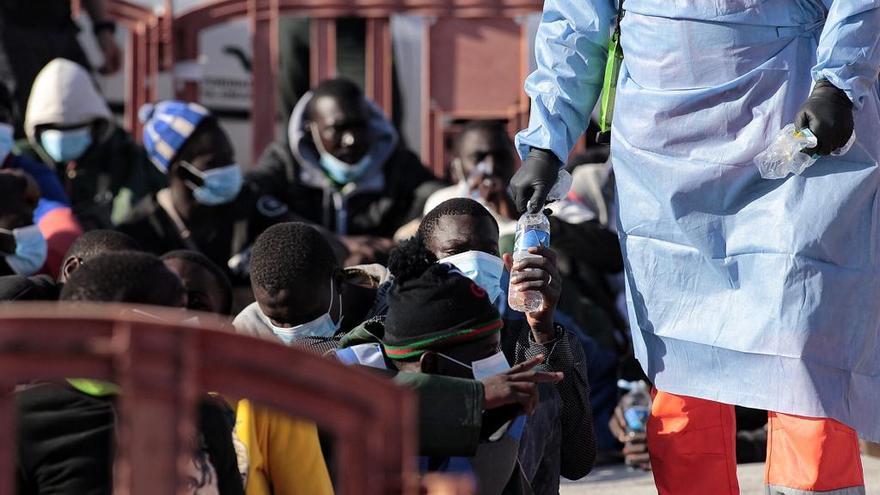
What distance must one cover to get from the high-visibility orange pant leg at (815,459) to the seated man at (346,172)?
4126mm

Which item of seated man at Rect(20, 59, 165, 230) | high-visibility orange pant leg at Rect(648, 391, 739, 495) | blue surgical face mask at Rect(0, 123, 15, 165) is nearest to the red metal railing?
high-visibility orange pant leg at Rect(648, 391, 739, 495)

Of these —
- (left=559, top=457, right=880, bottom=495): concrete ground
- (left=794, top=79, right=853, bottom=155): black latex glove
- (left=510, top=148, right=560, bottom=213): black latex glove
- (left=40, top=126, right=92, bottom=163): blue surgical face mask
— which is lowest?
(left=559, top=457, right=880, bottom=495): concrete ground

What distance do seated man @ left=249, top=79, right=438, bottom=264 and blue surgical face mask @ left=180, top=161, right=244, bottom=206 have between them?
52 centimetres

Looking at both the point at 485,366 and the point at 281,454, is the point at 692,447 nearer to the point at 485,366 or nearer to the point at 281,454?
the point at 485,366

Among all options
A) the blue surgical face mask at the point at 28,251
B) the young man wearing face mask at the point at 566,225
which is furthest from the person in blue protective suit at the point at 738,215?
the blue surgical face mask at the point at 28,251

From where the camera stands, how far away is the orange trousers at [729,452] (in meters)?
3.46

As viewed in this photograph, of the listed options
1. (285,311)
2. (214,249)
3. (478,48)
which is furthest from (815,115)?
(478,48)

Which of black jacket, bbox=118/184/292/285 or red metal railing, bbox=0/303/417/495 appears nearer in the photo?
red metal railing, bbox=0/303/417/495

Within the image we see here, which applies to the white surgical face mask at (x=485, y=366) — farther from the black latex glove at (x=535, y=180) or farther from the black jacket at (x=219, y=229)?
the black jacket at (x=219, y=229)

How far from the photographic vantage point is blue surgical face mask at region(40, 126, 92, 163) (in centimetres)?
780

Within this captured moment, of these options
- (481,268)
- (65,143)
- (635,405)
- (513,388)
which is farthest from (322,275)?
(65,143)

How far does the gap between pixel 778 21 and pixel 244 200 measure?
401 centimetres

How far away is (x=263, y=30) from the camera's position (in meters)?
11.2

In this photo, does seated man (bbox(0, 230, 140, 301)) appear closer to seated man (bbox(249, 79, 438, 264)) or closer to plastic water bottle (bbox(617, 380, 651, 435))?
plastic water bottle (bbox(617, 380, 651, 435))
